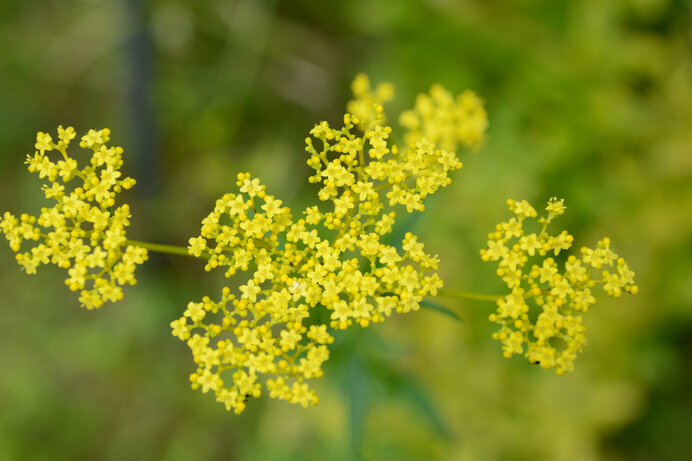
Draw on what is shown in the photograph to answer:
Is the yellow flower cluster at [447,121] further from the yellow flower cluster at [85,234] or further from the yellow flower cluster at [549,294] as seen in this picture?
the yellow flower cluster at [85,234]

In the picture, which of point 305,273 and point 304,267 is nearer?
point 304,267

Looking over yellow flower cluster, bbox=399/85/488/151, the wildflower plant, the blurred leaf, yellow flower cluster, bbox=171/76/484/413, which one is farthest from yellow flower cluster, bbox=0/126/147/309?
yellow flower cluster, bbox=399/85/488/151

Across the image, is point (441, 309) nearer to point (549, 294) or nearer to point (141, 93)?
point (549, 294)

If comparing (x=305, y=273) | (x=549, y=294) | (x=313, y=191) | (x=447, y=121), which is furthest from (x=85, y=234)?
(x=313, y=191)

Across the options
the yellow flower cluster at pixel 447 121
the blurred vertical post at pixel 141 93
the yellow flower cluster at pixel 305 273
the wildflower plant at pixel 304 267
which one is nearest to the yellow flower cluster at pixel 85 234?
the wildflower plant at pixel 304 267

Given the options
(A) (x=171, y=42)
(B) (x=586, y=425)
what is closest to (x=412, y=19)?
(A) (x=171, y=42)

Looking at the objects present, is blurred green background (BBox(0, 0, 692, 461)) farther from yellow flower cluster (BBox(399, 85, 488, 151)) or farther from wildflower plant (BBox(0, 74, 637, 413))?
yellow flower cluster (BBox(399, 85, 488, 151))
